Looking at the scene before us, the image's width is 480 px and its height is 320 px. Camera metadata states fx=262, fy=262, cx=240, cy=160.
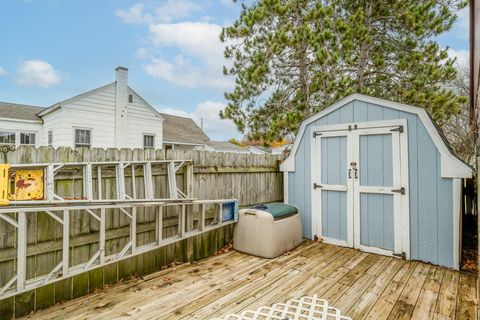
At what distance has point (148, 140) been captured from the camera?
428 inches

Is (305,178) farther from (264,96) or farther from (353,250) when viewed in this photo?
(264,96)

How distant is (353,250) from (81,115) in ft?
30.1

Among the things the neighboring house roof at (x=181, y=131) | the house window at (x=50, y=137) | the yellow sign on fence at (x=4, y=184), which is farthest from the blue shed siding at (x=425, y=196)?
the neighboring house roof at (x=181, y=131)

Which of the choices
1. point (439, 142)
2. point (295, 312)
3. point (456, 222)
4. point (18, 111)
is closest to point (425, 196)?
point (456, 222)

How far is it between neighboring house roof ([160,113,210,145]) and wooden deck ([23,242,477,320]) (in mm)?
10172

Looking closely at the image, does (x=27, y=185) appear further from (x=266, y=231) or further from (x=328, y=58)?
(x=328, y=58)

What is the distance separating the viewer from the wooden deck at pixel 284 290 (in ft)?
7.80

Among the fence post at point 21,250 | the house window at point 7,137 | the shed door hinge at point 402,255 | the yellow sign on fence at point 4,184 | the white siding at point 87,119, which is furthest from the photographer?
the house window at point 7,137

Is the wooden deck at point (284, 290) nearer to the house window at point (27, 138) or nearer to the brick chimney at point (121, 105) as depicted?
the brick chimney at point (121, 105)

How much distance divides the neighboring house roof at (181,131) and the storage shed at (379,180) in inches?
370

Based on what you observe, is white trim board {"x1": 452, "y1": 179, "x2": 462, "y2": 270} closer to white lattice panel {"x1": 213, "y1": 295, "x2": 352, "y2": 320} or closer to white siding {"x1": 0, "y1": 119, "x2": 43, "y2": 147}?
white lattice panel {"x1": 213, "y1": 295, "x2": 352, "y2": 320}

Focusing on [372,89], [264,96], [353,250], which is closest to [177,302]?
[353,250]

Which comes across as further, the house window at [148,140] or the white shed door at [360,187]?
the house window at [148,140]

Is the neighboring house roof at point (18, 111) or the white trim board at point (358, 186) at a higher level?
the neighboring house roof at point (18, 111)
